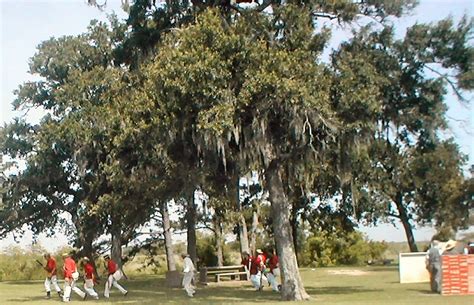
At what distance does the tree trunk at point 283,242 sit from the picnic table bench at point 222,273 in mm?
11804

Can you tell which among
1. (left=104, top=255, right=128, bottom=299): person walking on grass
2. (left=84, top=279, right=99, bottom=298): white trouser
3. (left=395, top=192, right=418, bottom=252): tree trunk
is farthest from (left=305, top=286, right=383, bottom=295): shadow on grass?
(left=395, top=192, right=418, bottom=252): tree trunk

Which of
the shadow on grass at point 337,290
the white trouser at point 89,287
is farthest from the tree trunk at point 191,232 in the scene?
the white trouser at point 89,287

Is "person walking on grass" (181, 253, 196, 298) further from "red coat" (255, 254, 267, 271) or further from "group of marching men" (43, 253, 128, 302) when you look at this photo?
"red coat" (255, 254, 267, 271)

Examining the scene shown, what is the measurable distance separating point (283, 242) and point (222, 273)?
12301mm

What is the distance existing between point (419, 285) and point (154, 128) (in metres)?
11.6

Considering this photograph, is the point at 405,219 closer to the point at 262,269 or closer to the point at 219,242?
the point at 219,242

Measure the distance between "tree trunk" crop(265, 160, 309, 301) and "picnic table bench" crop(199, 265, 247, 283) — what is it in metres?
11.8

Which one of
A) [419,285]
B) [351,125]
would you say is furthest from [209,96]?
[419,285]

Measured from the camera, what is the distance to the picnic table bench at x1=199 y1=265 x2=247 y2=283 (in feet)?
112

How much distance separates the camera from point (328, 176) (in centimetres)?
2748

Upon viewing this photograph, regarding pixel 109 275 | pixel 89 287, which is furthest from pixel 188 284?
pixel 89 287

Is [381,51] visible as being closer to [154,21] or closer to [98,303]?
[154,21]

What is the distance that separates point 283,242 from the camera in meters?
22.8

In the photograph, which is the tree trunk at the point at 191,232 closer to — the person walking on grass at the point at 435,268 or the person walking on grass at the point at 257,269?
the person walking on grass at the point at 257,269
